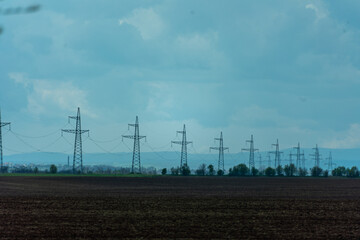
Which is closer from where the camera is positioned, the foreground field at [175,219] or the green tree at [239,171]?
the foreground field at [175,219]

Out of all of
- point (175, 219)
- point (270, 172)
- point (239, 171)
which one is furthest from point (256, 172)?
point (175, 219)

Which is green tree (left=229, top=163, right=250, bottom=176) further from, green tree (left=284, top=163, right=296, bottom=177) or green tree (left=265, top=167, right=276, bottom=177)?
green tree (left=284, top=163, right=296, bottom=177)

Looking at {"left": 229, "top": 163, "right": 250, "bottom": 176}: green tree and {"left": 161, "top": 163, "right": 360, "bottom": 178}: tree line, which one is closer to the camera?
{"left": 161, "top": 163, "right": 360, "bottom": 178}: tree line

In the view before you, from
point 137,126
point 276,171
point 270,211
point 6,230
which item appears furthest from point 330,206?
point 276,171

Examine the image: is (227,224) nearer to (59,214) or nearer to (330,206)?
(59,214)

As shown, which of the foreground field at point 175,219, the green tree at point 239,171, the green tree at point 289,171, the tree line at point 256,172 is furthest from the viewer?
the green tree at point 289,171

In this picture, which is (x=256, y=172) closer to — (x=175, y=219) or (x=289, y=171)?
(x=289, y=171)

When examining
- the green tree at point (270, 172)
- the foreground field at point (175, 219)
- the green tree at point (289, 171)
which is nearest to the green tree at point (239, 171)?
the green tree at point (270, 172)

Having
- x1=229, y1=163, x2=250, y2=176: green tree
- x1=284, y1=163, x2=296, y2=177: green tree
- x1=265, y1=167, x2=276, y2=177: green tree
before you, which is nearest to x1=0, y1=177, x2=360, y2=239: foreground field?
x1=229, y1=163, x2=250, y2=176: green tree

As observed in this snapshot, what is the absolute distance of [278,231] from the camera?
29812 millimetres

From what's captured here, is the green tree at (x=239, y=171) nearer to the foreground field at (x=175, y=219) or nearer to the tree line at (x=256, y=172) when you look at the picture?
the tree line at (x=256, y=172)

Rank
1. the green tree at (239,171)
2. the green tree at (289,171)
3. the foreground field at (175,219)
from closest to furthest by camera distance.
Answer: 1. the foreground field at (175,219)
2. the green tree at (239,171)
3. the green tree at (289,171)

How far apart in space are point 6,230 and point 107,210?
434 inches

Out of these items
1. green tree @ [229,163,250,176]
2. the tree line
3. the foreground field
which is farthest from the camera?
green tree @ [229,163,250,176]
